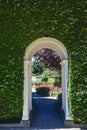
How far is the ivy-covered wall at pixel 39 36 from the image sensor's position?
12.9 meters

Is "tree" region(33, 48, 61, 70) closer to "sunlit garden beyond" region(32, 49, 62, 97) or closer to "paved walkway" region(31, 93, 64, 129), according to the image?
"sunlit garden beyond" region(32, 49, 62, 97)

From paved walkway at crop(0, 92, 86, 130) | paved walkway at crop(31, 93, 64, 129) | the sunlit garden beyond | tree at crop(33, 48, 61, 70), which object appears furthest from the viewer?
the sunlit garden beyond

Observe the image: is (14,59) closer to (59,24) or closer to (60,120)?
(59,24)

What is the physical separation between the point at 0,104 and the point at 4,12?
411 cm

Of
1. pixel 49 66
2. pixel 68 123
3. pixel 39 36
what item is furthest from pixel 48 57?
pixel 68 123

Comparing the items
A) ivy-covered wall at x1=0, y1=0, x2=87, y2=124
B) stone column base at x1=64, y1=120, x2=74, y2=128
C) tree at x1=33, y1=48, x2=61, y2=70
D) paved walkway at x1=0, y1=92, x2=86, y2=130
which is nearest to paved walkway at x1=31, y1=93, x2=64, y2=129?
paved walkway at x1=0, y1=92, x2=86, y2=130

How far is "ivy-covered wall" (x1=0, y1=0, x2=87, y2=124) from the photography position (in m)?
12.9

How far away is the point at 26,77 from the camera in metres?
13.4

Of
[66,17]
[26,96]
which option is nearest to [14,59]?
[26,96]

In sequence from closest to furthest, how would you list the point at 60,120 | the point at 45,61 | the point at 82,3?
the point at 82,3 < the point at 60,120 < the point at 45,61

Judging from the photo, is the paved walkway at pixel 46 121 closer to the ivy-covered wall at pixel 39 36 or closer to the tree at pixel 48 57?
the ivy-covered wall at pixel 39 36

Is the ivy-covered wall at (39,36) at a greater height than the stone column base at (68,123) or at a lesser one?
greater

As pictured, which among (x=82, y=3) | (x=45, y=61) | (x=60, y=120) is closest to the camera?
(x=82, y=3)

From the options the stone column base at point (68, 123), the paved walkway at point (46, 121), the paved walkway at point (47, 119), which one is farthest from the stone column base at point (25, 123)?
the stone column base at point (68, 123)
